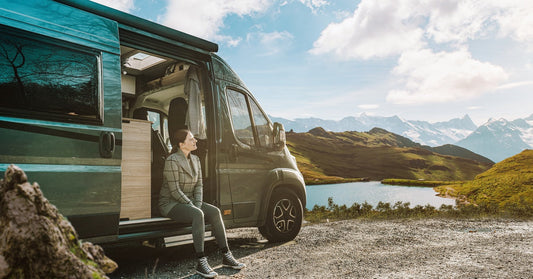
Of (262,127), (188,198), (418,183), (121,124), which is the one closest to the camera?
(121,124)

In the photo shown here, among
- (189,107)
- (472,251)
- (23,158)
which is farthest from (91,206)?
(472,251)

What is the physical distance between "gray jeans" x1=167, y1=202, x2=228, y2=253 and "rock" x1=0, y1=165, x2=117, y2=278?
2.96 metres

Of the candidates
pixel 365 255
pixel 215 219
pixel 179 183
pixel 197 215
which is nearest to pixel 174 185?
pixel 179 183

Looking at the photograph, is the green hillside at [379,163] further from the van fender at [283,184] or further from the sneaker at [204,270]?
the sneaker at [204,270]

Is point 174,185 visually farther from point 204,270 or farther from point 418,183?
point 418,183

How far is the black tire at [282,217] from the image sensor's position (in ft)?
20.0

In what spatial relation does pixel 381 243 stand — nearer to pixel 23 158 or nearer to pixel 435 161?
pixel 23 158

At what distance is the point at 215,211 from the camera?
16.2ft

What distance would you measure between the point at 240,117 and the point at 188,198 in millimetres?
1557

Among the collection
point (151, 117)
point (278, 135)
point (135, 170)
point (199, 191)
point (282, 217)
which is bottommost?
point (282, 217)

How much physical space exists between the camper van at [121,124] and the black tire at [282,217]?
2 centimetres

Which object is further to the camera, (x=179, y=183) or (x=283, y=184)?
(x=283, y=184)

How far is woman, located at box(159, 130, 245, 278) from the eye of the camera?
15.1 feet

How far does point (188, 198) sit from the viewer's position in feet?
16.0
